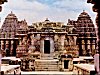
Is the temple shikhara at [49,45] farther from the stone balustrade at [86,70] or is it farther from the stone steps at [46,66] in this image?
the stone balustrade at [86,70]

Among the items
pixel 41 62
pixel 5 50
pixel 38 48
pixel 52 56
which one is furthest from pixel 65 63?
pixel 5 50

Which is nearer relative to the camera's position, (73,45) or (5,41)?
(73,45)

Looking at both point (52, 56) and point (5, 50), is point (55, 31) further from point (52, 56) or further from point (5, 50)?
point (5, 50)

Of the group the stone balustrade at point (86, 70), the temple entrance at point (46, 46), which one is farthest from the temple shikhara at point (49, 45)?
the stone balustrade at point (86, 70)

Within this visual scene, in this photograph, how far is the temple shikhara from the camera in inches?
778

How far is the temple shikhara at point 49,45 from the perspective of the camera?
19766 mm

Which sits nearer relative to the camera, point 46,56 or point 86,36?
point 46,56

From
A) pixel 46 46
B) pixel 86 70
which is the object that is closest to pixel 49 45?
pixel 46 46

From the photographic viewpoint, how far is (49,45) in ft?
86.1

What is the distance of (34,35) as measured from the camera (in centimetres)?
2495

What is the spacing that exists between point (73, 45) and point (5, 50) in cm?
915

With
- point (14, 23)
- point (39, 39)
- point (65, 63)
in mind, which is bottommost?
point (65, 63)

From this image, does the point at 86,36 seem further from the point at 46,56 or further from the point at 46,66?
the point at 46,66

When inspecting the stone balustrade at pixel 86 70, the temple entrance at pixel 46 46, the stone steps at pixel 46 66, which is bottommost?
the stone steps at pixel 46 66
